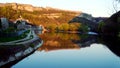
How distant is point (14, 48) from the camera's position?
3997 cm

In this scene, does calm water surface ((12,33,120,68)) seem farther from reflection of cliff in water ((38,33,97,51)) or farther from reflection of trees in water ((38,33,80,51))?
reflection of cliff in water ((38,33,97,51))

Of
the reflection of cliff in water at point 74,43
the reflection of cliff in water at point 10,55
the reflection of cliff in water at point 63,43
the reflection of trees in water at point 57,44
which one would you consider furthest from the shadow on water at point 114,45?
the reflection of cliff in water at point 10,55

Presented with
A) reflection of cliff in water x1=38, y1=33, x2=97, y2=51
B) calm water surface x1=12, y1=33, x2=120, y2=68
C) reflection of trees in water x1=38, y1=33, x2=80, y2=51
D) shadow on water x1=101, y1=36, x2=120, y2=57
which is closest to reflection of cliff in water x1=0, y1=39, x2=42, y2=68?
calm water surface x1=12, y1=33, x2=120, y2=68

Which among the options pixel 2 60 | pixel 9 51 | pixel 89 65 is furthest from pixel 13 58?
pixel 89 65

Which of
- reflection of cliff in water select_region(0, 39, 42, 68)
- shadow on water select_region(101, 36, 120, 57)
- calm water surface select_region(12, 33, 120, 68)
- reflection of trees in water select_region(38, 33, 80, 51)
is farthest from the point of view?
reflection of trees in water select_region(38, 33, 80, 51)

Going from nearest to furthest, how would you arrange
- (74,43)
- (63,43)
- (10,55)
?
(10,55) < (63,43) < (74,43)

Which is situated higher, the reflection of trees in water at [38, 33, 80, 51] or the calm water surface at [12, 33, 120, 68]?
the calm water surface at [12, 33, 120, 68]

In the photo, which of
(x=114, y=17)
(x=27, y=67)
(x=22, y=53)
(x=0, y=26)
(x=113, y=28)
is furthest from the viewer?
(x=114, y=17)

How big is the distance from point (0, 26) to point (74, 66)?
125ft

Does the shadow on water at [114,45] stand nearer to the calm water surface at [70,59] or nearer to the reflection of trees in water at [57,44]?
the calm water surface at [70,59]

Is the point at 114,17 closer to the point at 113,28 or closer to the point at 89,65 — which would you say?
the point at 113,28

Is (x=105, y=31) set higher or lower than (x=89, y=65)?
lower

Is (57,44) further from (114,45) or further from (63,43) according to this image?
(114,45)

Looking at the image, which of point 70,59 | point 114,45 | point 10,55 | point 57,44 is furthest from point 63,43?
point 10,55
